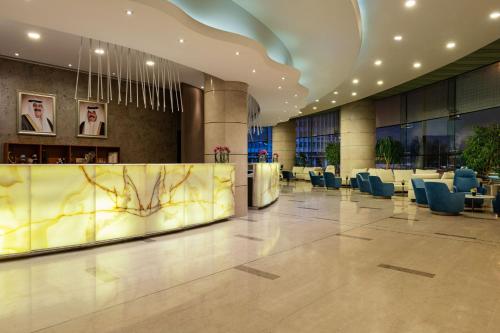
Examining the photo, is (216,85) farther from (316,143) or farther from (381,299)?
(316,143)

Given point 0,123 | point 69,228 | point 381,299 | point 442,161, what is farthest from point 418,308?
point 442,161

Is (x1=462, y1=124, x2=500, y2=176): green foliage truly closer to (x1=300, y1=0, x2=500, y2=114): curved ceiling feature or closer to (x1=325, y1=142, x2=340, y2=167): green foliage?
(x1=300, y1=0, x2=500, y2=114): curved ceiling feature

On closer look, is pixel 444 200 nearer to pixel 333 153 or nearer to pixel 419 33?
pixel 419 33

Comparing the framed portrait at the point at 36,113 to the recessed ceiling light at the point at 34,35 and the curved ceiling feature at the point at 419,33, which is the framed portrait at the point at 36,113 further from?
the curved ceiling feature at the point at 419,33

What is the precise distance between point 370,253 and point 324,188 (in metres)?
12.2

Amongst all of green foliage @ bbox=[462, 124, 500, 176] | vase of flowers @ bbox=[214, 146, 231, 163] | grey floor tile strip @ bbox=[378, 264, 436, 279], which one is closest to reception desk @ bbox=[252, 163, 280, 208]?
vase of flowers @ bbox=[214, 146, 231, 163]

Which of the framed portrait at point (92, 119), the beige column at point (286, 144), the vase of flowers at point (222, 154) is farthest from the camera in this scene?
the beige column at point (286, 144)

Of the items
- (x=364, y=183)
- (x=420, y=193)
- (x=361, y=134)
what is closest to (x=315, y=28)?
(x=420, y=193)

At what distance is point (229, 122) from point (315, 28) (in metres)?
2.92

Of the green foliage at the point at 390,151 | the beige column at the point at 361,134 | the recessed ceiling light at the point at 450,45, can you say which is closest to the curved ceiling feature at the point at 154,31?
the recessed ceiling light at the point at 450,45

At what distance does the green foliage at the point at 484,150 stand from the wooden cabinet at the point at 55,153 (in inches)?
456

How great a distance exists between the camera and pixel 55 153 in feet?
30.0

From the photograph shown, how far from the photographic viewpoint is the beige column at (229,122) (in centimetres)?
842

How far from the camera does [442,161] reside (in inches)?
573
